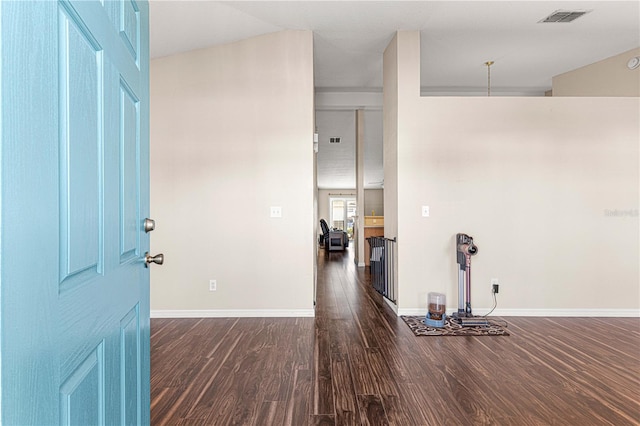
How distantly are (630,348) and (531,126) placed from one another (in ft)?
7.14

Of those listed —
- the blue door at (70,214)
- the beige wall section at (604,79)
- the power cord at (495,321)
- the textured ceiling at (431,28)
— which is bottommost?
the power cord at (495,321)

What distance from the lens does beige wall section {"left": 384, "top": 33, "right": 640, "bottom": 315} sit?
3.65 meters

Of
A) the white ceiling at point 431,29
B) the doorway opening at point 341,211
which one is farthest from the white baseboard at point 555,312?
the doorway opening at point 341,211

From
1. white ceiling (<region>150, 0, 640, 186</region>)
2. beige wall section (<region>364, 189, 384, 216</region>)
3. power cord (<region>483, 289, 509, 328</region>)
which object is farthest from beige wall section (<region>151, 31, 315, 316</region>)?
beige wall section (<region>364, 189, 384, 216</region>)

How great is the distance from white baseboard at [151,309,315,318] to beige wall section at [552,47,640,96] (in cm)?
436

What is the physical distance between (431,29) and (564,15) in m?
1.21

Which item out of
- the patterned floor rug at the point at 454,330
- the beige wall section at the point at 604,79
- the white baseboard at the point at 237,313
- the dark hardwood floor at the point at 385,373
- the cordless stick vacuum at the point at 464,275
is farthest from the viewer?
the beige wall section at the point at 604,79

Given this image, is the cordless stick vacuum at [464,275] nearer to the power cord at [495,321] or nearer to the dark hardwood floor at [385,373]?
the power cord at [495,321]

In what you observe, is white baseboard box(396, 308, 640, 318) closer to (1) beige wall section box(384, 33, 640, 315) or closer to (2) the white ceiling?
(1) beige wall section box(384, 33, 640, 315)

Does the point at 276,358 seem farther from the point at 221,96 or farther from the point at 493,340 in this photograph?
the point at 221,96

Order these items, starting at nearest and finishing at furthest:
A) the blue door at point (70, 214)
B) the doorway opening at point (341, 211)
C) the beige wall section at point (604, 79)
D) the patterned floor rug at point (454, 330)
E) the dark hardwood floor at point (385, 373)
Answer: the blue door at point (70, 214) → the dark hardwood floor at point (385, 373) → the patterned floor rug at point (454, 330) → the beige wall section at point (604, 79) → the doorway opening at point (341, 211)

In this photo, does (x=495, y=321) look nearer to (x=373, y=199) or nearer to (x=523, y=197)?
(x=523, y=197)

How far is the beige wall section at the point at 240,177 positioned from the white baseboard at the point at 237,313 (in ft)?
0.21

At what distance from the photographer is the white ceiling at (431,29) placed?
3.16m
